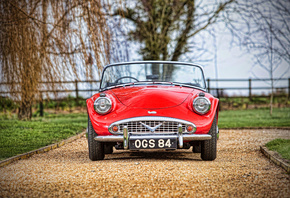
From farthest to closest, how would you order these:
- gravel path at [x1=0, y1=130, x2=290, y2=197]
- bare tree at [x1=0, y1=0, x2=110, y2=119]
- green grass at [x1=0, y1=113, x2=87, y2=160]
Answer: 1. bare tree at [x1=0, y1=0, x2=110, y2=119]
2. green grass at [x1=0, y1=113, x2=87, y2=160]
3. gravel path at [x1=0, y1=130, x2=290, y2=197]

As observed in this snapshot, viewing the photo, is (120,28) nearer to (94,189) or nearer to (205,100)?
(205,100)

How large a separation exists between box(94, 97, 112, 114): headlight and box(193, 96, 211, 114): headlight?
1.11m

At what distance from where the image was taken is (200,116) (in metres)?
4.41

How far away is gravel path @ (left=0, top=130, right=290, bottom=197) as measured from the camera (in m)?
3.18

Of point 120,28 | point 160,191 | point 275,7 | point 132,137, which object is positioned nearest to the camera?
point 160,191

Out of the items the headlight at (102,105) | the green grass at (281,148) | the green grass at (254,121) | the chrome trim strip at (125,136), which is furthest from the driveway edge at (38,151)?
the green grass at (254,121)

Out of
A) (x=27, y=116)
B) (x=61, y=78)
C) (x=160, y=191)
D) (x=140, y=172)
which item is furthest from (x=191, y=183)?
(x=27, y=116)

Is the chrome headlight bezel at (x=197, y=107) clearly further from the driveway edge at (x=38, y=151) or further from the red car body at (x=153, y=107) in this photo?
the driveway edge at (x=38, y=151)

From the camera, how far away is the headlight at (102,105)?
4.48 metres

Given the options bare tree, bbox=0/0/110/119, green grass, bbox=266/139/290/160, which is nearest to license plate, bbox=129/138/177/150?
green grass, bbox=266/139/290/160

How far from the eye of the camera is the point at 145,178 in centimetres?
367

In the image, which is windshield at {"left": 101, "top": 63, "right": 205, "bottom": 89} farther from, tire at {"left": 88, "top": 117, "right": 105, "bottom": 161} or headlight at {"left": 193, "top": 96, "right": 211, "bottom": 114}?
tire at {"left": 88, "top": 117, "right": 105, "bottom": 161}

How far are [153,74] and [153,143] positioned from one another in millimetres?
1666

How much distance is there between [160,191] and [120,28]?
22.1 ft
